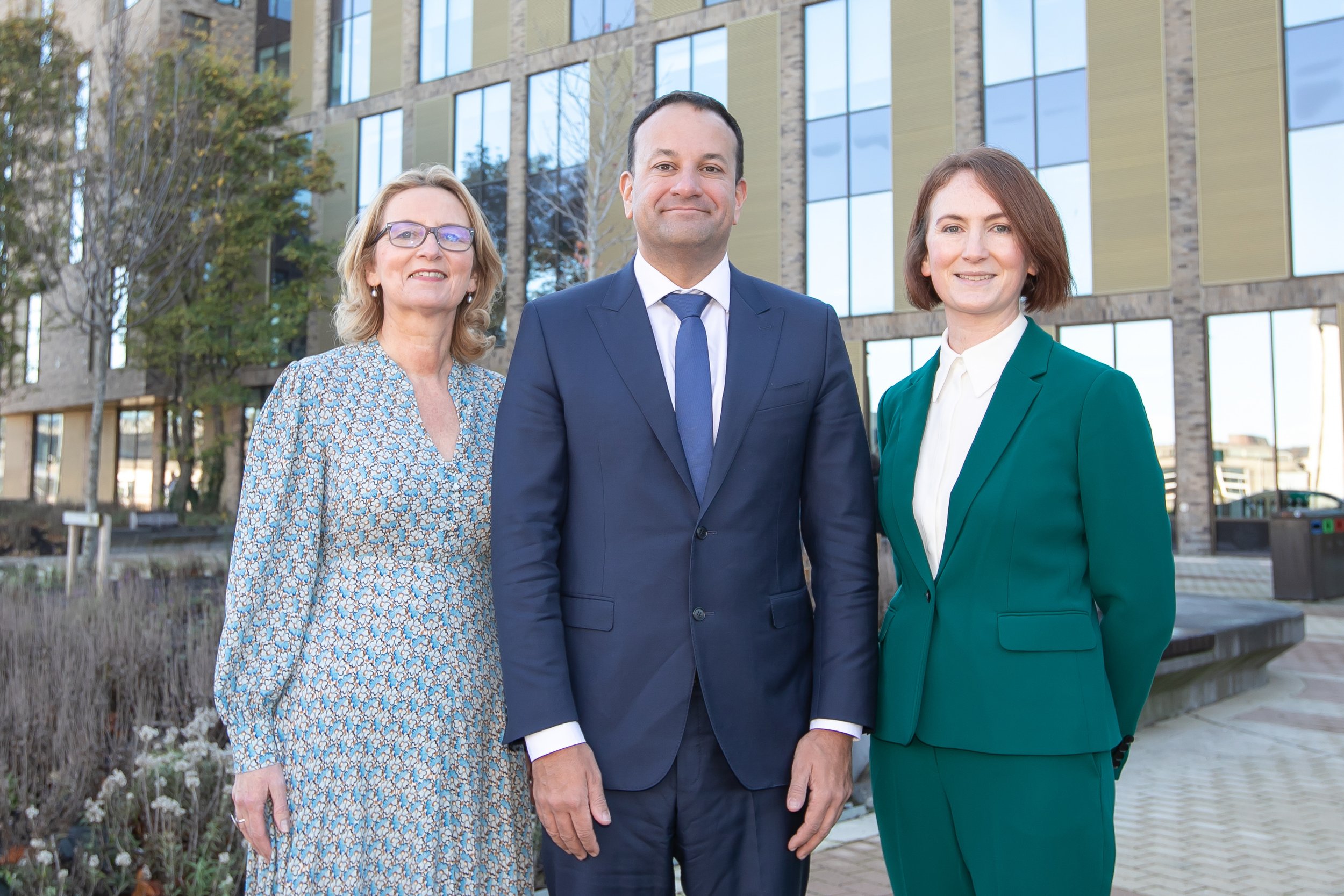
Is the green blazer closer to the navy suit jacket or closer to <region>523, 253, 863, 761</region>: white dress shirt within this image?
the navy suit jacket

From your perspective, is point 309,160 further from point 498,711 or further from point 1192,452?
point 498,711

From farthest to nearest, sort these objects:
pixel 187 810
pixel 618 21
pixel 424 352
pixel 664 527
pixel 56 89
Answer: pixel 618 21 < pixel 56 89 < pixel 187 810 < pixel 424 352 < pixel 664 527

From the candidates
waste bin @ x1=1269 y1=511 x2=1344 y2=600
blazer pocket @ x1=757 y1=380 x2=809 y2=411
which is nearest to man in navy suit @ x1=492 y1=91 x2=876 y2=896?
blazer pocket @ x1=757 y1=380 x2=809 y2=411

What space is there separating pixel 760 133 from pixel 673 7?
12.9 ft

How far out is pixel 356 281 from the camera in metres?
2.84

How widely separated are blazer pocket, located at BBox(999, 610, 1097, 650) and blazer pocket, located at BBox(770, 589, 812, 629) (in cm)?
45

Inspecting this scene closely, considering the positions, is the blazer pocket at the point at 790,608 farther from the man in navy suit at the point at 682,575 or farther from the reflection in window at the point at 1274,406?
the reflection in window at the point at 1274,406

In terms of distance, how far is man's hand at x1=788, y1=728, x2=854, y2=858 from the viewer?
7.38 ft

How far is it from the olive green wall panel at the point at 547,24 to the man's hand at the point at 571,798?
2621cm

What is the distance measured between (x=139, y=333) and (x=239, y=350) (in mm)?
3423

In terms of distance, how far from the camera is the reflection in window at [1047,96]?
2006 cm

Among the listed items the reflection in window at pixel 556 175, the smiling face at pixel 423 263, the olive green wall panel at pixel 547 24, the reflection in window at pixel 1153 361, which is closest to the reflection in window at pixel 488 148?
the reflection in window at pixel 556 175

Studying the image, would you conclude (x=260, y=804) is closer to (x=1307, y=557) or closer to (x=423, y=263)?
(x=423, y=263)

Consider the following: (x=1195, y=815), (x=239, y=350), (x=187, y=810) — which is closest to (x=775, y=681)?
(x=187, y=810)
